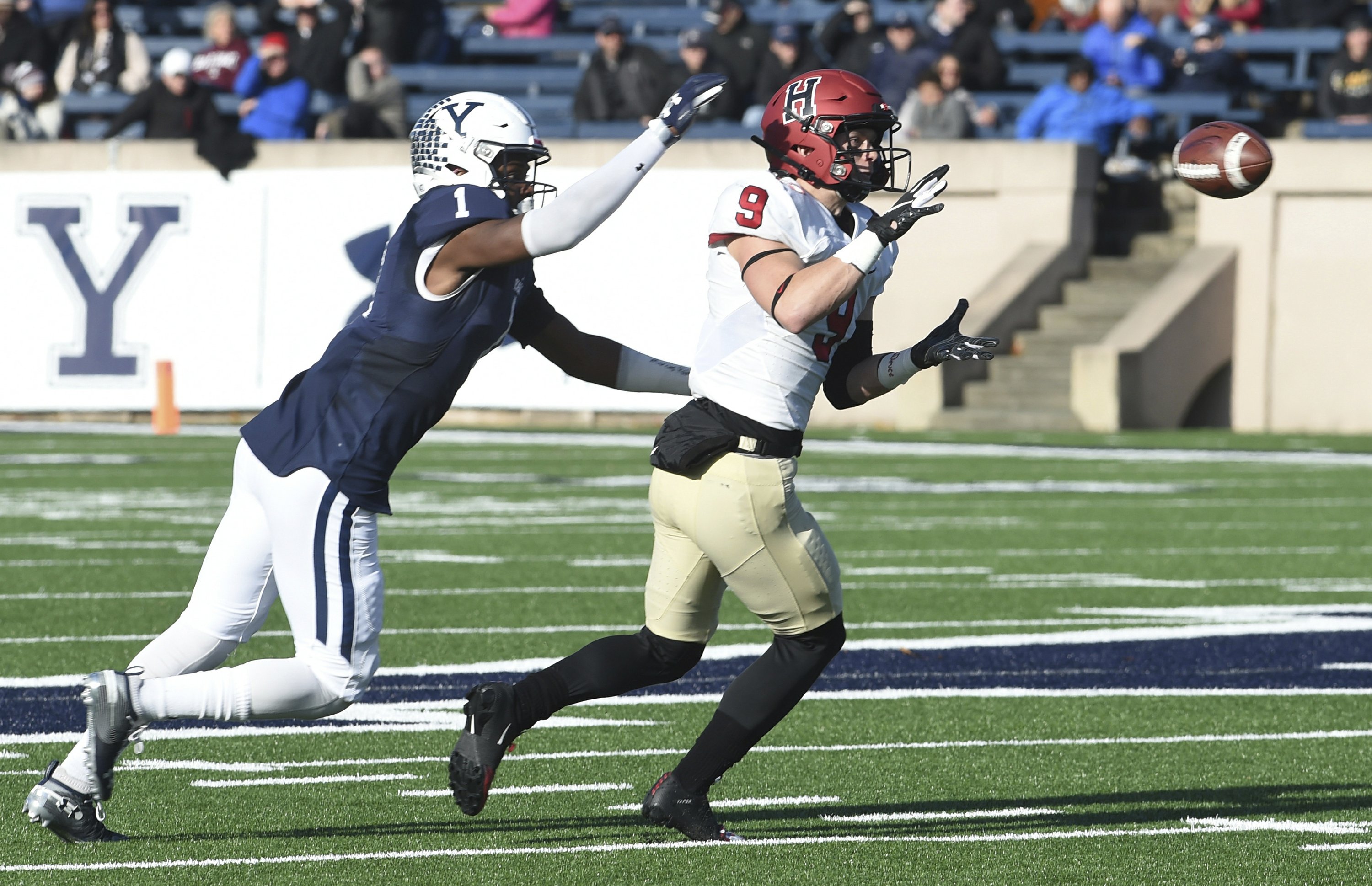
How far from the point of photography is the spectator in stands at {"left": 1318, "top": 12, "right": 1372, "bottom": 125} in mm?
20406

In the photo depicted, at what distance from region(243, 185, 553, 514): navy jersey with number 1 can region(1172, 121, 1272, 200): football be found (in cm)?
202

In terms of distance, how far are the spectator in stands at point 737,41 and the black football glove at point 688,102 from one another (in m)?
16.9

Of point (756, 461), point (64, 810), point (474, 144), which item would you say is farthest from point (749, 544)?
point (64, 810)

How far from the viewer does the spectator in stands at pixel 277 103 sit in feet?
72.5

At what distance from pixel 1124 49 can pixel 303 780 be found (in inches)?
670

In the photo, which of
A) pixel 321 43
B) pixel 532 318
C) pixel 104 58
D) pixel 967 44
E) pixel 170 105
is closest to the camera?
pixel 532 318

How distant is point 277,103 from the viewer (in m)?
22.1

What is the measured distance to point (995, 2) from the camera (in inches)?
870

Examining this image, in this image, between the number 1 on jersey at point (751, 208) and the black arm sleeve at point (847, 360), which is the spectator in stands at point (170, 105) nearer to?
the black arm sleeve at point (847, 360)

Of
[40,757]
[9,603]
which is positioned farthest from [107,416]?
[40,757]

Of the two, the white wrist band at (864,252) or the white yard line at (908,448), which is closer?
the white wrist band at (864,252)

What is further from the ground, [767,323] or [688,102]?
[688,102]

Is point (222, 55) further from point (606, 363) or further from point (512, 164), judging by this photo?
point (512, 164)

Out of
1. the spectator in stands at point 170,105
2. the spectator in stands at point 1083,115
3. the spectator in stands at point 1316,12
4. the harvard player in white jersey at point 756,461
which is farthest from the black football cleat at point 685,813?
the spectator in stands at point 1316,12
